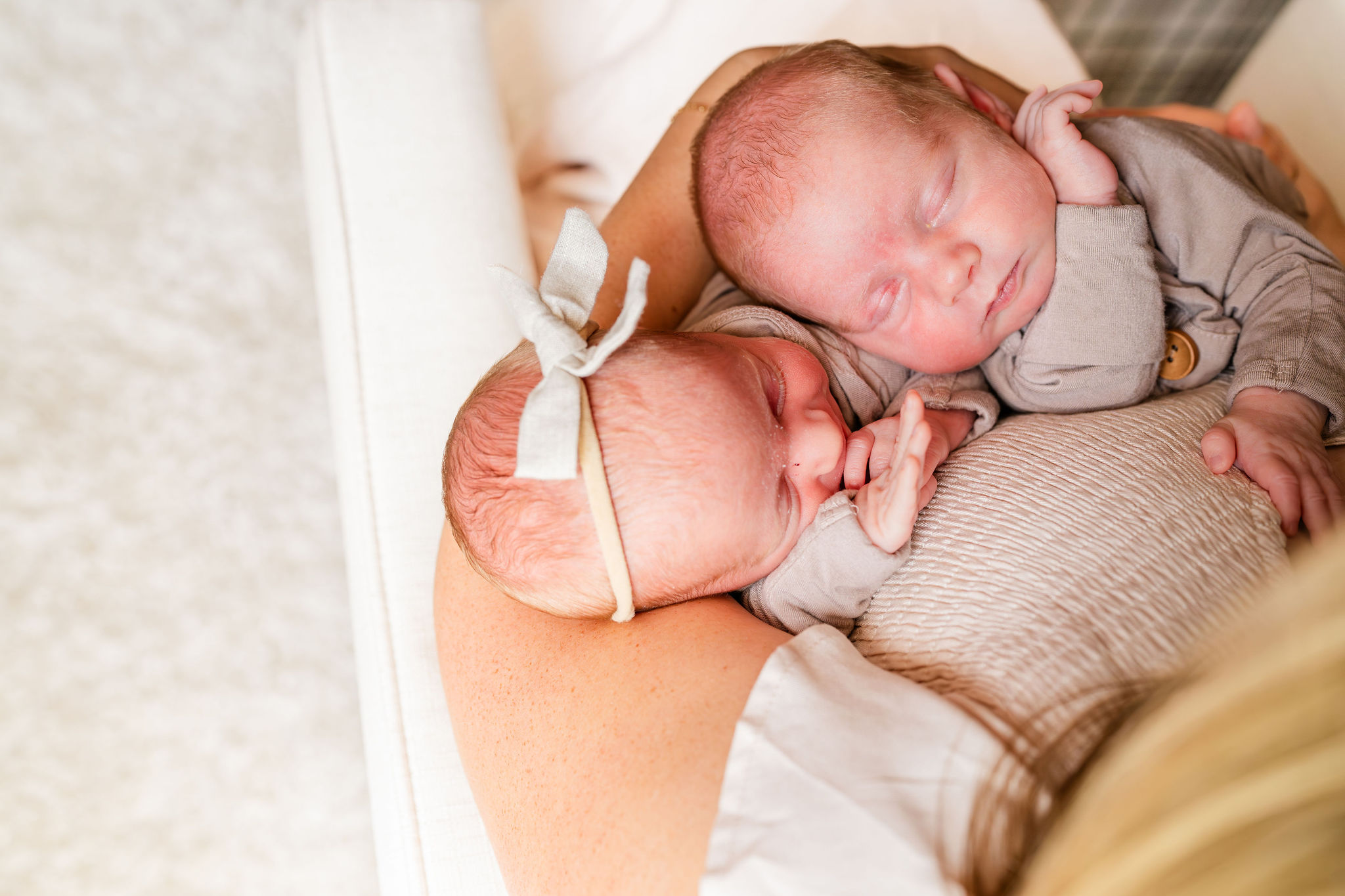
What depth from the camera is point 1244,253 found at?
1.00 meters

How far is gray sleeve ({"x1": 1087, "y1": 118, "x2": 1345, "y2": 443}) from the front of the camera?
894 mm

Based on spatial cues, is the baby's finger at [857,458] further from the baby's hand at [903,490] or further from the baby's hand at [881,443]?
the baby's hand at [903,490]

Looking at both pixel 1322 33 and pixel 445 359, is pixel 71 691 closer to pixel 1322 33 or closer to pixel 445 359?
pixel 445 359

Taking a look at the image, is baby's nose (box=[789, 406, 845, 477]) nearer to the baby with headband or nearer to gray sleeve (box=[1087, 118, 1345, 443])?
the baby with headband

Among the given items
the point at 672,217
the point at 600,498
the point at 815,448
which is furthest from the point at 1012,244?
the point at 600,498

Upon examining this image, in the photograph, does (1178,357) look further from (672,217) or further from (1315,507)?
→ (672,217)

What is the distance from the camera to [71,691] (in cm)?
164

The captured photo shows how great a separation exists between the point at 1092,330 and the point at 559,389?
62cm

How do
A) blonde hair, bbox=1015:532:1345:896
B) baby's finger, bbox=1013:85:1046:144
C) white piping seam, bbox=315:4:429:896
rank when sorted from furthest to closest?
baby's finger, bbox=1013:85:1046:144 → white piping seam, bbox=315:4:429:896 → blonde hair, bbox=1015:532:1345:896

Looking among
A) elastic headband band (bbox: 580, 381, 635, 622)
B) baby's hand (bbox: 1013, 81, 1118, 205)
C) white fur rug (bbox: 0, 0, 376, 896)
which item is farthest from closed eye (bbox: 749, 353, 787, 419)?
white fur rug (bbox: 0, 0, 376, 896)

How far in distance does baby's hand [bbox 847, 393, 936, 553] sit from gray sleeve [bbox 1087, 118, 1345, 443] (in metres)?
0.39

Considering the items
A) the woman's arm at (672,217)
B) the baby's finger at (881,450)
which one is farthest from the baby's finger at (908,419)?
→ the woman's arm at (672,217)

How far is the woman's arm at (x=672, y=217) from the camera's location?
116 centimetres

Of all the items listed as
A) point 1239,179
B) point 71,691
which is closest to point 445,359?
point 1239,179
